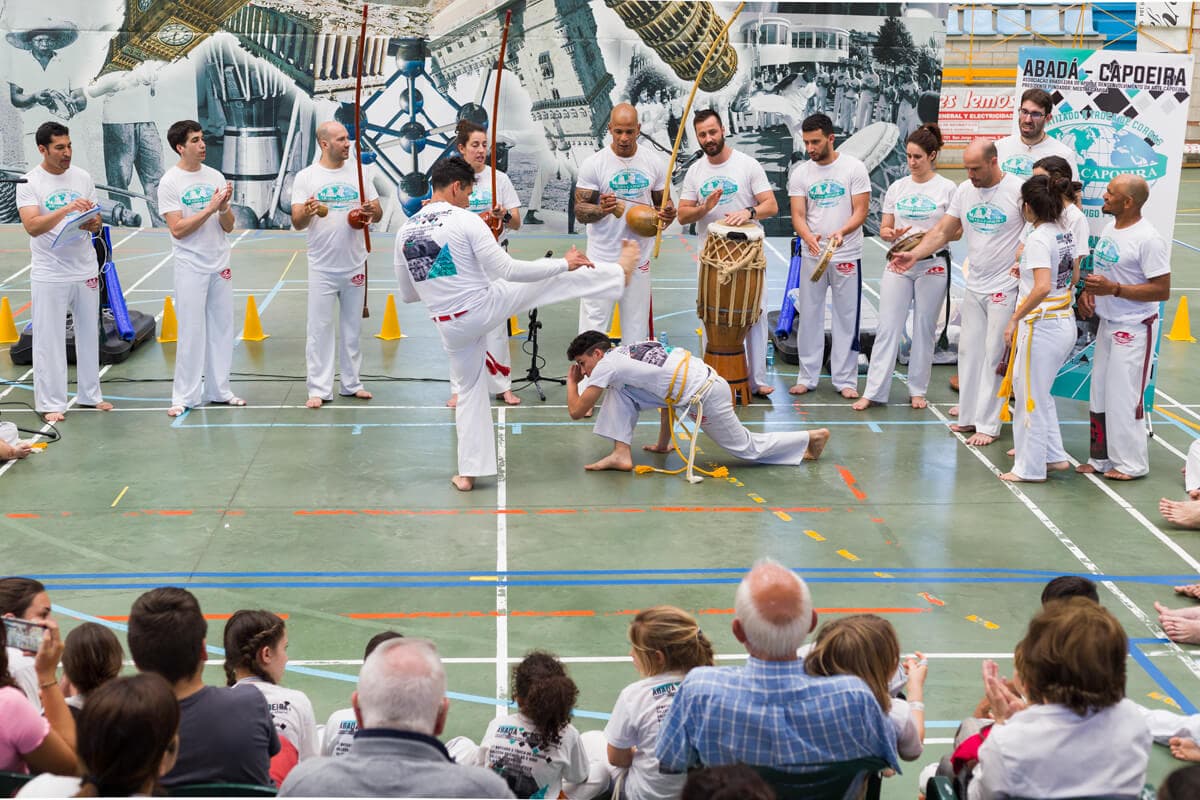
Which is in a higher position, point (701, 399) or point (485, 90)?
point (485, 90)

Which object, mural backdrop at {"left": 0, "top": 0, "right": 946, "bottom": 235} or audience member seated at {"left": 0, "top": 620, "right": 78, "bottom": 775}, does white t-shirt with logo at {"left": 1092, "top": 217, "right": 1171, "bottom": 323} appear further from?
audience member seated at {"left": 0, "top": 620, "right": 78, "bottom": 775}

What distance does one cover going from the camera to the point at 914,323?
453 inches

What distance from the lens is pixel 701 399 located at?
9430 mm

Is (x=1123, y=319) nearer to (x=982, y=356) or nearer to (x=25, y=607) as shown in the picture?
(x=982, y=356)

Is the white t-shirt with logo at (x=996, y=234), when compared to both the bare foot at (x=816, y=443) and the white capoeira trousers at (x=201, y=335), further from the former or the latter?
the white capoeira trousers at (x=201, y=335)

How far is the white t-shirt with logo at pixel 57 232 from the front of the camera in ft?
34.4

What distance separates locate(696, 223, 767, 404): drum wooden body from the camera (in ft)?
35.9

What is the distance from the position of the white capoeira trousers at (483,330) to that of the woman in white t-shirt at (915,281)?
3.24 metres

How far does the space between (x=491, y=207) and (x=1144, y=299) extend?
5288 mm

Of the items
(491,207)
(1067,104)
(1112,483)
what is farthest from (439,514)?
(1067,104)

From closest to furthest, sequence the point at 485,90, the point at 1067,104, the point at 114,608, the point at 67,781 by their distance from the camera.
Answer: the point at 67,781, the point at 114,608, the point at 1067,104, the point at 485,90

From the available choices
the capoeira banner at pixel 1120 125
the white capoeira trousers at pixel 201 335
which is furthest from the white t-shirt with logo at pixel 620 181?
the white capoeira trousers at pixel 201 335

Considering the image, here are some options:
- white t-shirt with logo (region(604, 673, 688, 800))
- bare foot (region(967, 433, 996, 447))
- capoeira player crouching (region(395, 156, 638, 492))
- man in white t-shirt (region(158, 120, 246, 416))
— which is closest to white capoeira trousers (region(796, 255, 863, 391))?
bare foot (region(967, 433, 996, 447))

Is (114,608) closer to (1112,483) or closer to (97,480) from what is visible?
(97,480)
